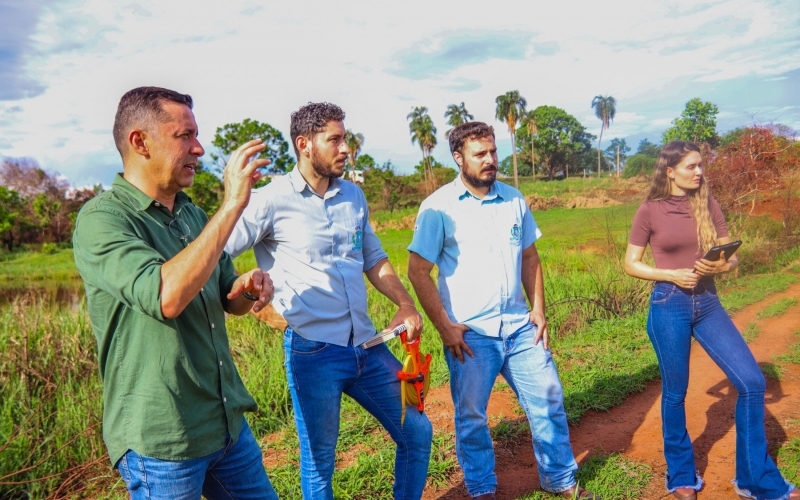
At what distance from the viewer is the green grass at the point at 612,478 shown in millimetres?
3631

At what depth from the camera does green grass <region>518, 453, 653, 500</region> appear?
11.9 ft

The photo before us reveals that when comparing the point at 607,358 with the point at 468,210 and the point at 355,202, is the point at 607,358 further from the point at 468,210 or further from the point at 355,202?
the point at 355,202

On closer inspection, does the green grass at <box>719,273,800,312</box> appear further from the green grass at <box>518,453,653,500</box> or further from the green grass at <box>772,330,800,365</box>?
the green grass at <box>518,453,653,500</box>

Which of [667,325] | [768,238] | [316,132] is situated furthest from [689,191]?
[768,238]

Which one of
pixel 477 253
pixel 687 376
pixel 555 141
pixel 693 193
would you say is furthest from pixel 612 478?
pixel 555 141

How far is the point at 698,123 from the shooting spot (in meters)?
12.3

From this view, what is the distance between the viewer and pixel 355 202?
3.24 m

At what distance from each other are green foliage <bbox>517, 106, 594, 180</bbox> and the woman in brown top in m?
48.6

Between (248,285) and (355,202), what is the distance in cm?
119

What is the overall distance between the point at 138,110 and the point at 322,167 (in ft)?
3.72

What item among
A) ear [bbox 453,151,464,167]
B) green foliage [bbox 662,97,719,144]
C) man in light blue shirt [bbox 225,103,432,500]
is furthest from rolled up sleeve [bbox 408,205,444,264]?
green foliage [bbox 662,97,719,144]

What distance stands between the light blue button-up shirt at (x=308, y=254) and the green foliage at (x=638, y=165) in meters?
10.8

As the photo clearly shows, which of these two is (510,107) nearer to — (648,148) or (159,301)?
(648,148)

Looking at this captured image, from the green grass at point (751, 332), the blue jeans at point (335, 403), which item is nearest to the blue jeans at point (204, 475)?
the blue jeans at point (335, 403)
